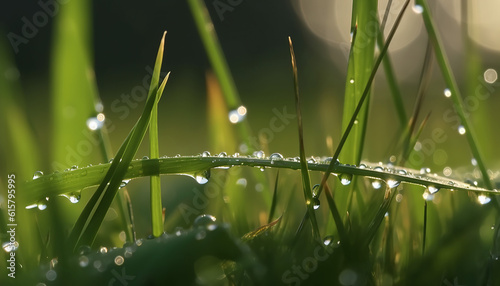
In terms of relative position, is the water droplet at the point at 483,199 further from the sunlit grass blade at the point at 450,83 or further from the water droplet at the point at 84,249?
the water droplet at the point at 84,249

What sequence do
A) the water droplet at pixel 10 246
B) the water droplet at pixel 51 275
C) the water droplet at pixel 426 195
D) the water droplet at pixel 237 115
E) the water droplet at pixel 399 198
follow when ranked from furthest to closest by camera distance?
the water droplet at pixel 237 115, the water droplet at pixel 399 198, the water droplet at pixel 426 195, the water droplet at pixel 10 246, the water droplet at pixel 51 275

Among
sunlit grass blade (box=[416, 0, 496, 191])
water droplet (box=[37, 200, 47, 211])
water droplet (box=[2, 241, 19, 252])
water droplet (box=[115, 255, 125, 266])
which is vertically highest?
sunlit grass blade (box=[416, 0, 496, 191])

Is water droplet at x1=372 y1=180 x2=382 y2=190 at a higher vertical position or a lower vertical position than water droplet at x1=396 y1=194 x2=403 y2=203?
lower

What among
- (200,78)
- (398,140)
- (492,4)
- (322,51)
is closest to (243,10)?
(322,51)

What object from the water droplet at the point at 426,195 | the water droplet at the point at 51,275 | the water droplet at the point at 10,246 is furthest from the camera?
the water droplet at the point at 426,195

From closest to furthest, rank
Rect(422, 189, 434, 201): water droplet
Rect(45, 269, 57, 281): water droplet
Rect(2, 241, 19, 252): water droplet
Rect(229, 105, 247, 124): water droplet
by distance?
Rect(45, 269, 57, 281): water droplet → Rect(2, 241, 19, 252): water droplet → Rect(422, 189, 434, 201): water droplet → Rect(229, 105, 247, 124): water droplet

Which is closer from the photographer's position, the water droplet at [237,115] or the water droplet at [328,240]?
the water droplet at [328,240]

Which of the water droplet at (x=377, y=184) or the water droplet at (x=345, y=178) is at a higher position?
the water droplet at (x=377, y=184)

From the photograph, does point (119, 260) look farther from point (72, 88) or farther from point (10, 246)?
point (72, 88)

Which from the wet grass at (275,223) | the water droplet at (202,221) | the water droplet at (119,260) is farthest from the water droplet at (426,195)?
the water droplet at (119,260)

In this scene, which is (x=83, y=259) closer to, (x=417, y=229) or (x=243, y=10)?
(x=417, y=229)

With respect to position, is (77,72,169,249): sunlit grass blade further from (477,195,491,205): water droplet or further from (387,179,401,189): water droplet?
(477,195,491,205): water droplet

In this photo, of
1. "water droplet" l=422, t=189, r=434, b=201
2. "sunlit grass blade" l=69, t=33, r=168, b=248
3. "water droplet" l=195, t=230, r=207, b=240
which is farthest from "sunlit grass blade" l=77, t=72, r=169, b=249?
"water droplet" l=422, t=189, r=434, b=201
